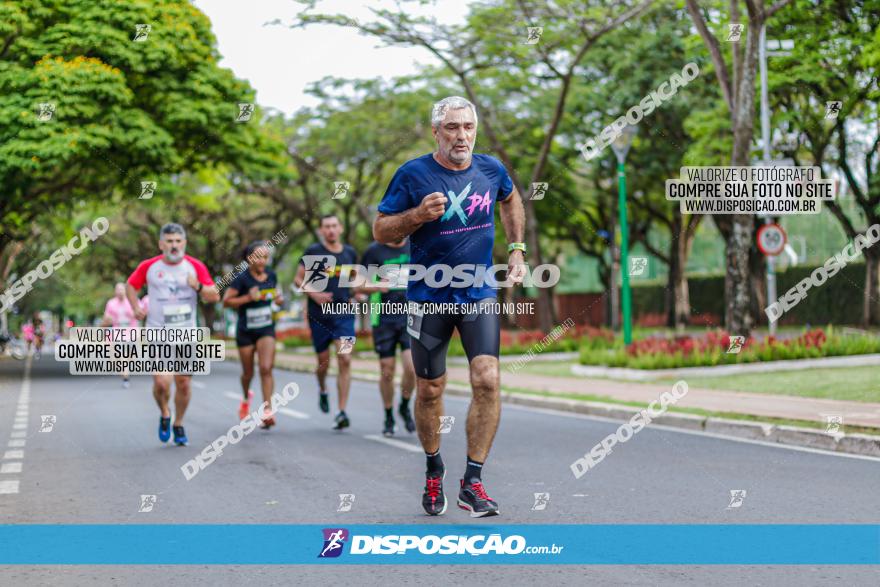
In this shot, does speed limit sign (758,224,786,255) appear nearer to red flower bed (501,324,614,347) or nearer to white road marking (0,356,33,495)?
red flower bed (501,324,614,347)

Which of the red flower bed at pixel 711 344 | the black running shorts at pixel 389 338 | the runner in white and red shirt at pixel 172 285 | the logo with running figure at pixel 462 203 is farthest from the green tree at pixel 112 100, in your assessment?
the logo with running figure at pixel 462 203

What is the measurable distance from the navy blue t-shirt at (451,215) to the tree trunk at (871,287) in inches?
1112

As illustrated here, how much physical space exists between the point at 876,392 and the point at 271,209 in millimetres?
38682

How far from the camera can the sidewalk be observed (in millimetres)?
10648

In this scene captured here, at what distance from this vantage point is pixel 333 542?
564cm

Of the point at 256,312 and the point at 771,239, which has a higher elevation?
the point at 771,239

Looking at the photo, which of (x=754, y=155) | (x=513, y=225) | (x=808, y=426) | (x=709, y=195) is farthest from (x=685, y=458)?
(x=754, y=155)

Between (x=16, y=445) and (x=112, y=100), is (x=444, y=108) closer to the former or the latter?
(x=16, y=445)

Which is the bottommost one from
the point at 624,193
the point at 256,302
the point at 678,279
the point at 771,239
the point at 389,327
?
the point at 389,327

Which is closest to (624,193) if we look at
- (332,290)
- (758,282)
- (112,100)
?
(332,290)

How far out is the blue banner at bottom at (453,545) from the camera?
5.27 m

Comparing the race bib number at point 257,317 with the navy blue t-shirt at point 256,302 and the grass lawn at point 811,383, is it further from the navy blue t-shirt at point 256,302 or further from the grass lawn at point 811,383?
the grass lawn at point 811,383

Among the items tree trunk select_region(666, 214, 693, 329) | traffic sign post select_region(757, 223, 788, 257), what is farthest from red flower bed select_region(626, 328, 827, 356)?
tree trunk select_region(666, 214, 693, 329)

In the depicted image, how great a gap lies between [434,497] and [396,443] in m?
3.98
